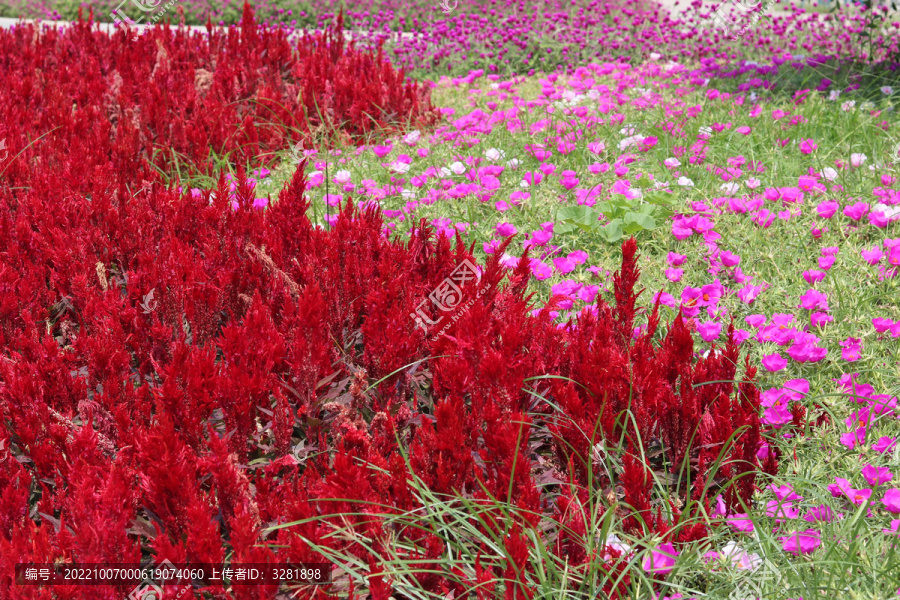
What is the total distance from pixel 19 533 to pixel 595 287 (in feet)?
7.98

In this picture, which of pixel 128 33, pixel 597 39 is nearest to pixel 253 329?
pixel 128 33

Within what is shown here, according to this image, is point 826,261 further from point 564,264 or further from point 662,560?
point 662,560

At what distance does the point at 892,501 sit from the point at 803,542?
31 centimetres

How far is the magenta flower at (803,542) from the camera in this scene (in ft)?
6.86

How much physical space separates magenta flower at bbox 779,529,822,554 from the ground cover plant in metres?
0.01

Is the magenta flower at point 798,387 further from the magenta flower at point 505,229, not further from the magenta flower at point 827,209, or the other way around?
the magenta flower at point 505,229

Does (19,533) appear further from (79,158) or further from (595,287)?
(79,158)

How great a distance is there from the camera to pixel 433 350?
103 inches

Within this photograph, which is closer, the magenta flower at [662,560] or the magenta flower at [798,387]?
the magenta flower at [662,560]

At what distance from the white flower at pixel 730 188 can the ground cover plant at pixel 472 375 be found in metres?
0.02

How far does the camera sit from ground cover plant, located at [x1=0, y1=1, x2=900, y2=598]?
1950mm

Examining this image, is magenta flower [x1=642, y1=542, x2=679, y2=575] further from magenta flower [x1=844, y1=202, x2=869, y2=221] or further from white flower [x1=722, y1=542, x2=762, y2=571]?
magenta flower [x1=844, y1=202, x2=869, y2=221]

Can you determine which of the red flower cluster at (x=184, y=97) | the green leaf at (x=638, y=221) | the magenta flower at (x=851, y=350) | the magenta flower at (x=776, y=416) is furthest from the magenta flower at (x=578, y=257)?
the red flower cluster at (x=184, y=97)

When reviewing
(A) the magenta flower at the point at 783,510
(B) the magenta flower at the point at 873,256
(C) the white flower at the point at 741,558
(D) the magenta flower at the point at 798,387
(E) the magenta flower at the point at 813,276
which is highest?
(B) the magenta flower at the point at 873,256
